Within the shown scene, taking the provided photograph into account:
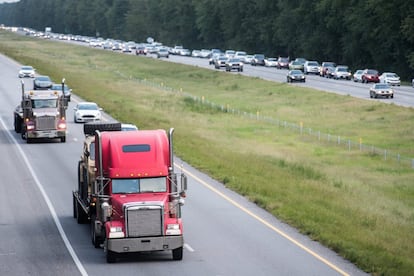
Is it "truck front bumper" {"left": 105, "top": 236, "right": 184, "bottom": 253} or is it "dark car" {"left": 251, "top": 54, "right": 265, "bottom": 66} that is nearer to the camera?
"truck front bumper" {"left": 105, "top": 236, "right": 184, "bottom": 253}

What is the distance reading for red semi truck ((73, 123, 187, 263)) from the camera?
85.0 feet

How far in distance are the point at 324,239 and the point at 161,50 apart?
144548 millimetres

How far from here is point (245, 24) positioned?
7539 inches

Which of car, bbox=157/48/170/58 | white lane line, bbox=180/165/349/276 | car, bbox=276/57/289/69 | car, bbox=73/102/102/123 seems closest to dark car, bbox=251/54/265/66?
car, bbox=276/57/289/69

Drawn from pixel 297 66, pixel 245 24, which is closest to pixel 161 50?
pixel 245 24

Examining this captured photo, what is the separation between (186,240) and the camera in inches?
1201

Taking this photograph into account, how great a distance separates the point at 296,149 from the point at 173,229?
118 feet

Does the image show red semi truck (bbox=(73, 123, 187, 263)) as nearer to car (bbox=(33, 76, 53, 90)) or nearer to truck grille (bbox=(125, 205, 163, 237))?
truck grille (bbox=(125, 205, 163, 237))

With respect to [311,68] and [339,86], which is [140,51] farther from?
[339,86]

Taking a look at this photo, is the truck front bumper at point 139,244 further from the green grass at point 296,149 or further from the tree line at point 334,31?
the tree line at point 334,31

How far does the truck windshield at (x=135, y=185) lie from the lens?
2669 centimetres

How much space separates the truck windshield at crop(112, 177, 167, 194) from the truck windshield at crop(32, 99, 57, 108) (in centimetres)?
3152

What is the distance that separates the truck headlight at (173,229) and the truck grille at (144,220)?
23 centimetres

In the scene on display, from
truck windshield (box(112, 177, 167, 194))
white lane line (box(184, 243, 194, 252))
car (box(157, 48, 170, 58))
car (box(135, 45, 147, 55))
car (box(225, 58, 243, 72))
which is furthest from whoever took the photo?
car (box(135, 45, 147, 55))
